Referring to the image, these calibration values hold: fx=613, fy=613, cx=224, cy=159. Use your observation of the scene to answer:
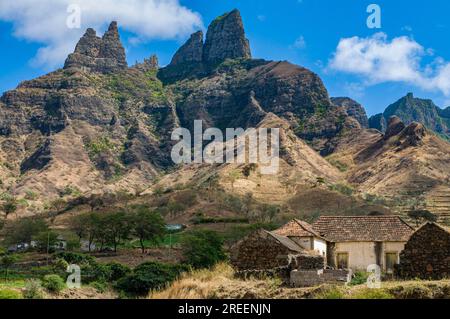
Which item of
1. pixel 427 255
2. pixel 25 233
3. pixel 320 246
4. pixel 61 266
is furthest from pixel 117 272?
pixel 25 233

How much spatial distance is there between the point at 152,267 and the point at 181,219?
58419 millimetres

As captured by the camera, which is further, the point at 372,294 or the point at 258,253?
the point at 258,253

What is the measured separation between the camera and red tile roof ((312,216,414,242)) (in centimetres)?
3491

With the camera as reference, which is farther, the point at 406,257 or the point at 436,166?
the point at 436,166

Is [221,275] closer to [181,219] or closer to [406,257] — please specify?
[406,257]

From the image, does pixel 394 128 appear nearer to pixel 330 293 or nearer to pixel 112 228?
pixel 112 228

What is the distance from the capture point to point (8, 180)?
192 metres

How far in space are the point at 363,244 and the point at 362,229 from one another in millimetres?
1119

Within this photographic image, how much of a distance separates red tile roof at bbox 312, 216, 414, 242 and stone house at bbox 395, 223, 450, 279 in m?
12.2

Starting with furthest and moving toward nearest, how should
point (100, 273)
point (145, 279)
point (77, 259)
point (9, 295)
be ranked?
point (77, 259)
point (100, 273)
point (145, 279)
point (9, 295)

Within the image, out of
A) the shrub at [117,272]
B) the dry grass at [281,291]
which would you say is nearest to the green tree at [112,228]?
the shrub at [117,272]

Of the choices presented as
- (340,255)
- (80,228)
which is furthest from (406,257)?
(80,228)

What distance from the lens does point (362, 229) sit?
35.6m

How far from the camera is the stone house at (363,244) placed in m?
34.6
